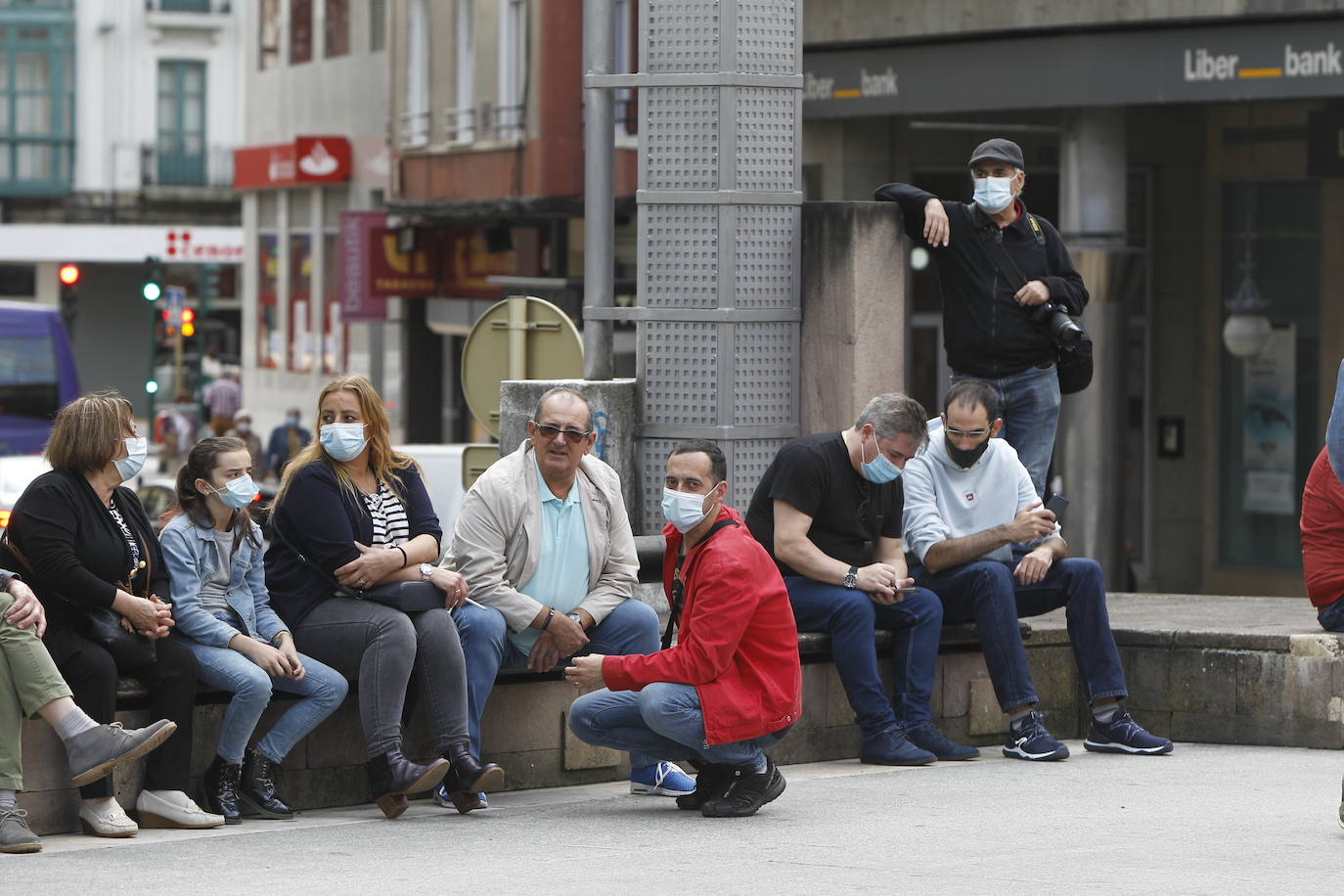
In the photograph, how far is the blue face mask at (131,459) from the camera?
841cm

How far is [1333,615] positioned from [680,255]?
128 inches

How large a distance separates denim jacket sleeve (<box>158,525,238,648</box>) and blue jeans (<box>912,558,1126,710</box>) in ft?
9.96

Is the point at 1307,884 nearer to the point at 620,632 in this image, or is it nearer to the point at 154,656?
the point at 620,632

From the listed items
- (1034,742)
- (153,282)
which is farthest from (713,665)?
(153,282)

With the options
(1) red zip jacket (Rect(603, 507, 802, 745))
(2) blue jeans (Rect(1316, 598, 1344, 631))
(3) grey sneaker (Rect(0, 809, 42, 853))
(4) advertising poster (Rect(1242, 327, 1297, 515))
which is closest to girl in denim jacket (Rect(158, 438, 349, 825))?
(3) grey sneaker (Rect(0, 809, 42, 853))

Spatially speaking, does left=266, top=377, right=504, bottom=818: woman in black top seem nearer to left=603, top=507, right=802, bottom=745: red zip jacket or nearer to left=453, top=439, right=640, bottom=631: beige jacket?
left=453, top=439, right=640, bottom=631: beige jacket

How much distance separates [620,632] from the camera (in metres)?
9.05

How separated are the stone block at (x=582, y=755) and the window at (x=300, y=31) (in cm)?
3350

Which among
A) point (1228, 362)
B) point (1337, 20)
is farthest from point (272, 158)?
point (1337, 20)

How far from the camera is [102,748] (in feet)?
26.0

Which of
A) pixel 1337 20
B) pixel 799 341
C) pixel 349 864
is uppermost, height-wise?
pixel 1337 20

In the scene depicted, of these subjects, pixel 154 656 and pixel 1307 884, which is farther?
pixel 154 656

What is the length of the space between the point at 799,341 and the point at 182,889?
5016mm

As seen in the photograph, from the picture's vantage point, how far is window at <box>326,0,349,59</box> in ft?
129
